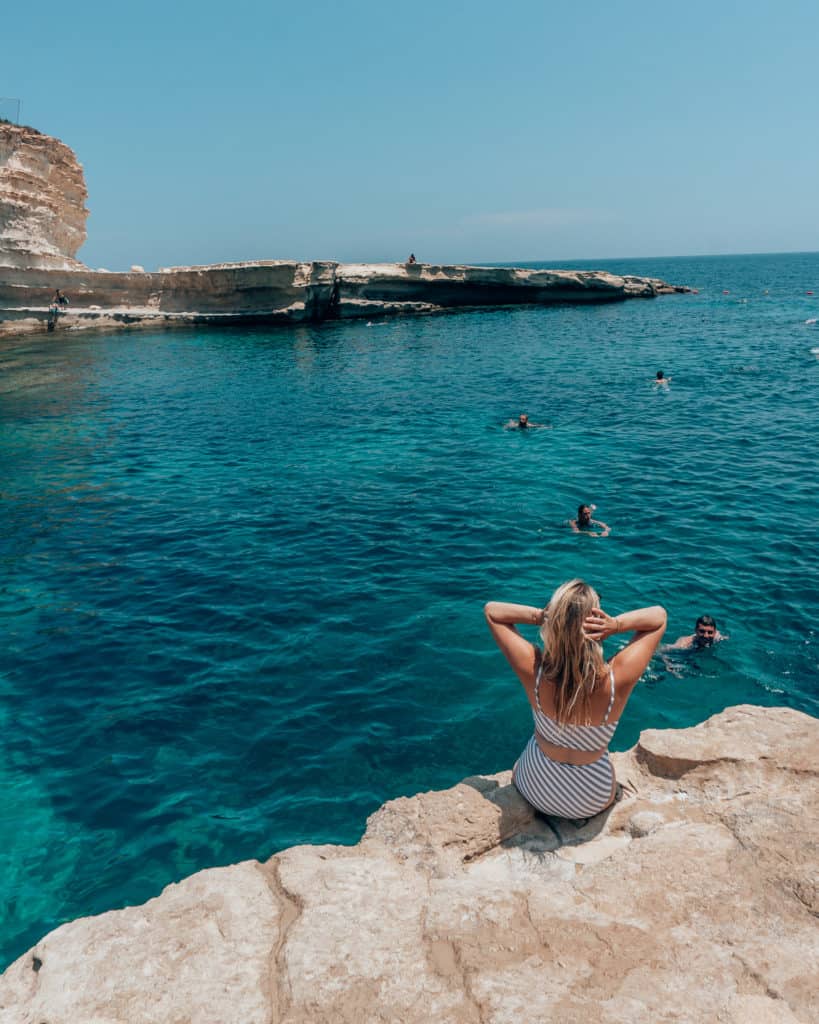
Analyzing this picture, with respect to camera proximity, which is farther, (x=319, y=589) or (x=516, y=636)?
(x=319, y=589)

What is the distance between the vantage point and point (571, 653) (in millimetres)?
4332

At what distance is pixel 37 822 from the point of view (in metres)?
7.91

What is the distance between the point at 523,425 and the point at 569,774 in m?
19.7

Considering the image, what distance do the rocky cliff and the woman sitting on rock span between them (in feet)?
164

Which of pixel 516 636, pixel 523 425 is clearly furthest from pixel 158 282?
A: pixel 516 636

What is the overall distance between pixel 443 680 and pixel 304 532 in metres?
6.61

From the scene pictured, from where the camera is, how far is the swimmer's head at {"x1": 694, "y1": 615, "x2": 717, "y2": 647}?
10281 mm

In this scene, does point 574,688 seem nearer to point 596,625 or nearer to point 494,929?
point 596,625

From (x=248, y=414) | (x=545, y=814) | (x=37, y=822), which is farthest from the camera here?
(x=248, y=414)

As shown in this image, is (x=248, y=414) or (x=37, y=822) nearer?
(x=37, y=822)

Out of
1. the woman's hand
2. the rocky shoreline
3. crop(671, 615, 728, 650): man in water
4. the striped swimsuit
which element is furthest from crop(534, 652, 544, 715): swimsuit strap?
the rocky shoreline

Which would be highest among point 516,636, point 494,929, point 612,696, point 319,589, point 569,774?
point 516,636

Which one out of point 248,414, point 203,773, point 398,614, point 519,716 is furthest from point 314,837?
point 248,414

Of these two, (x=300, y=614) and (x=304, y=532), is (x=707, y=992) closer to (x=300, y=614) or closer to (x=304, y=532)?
(x=300, y=614)
